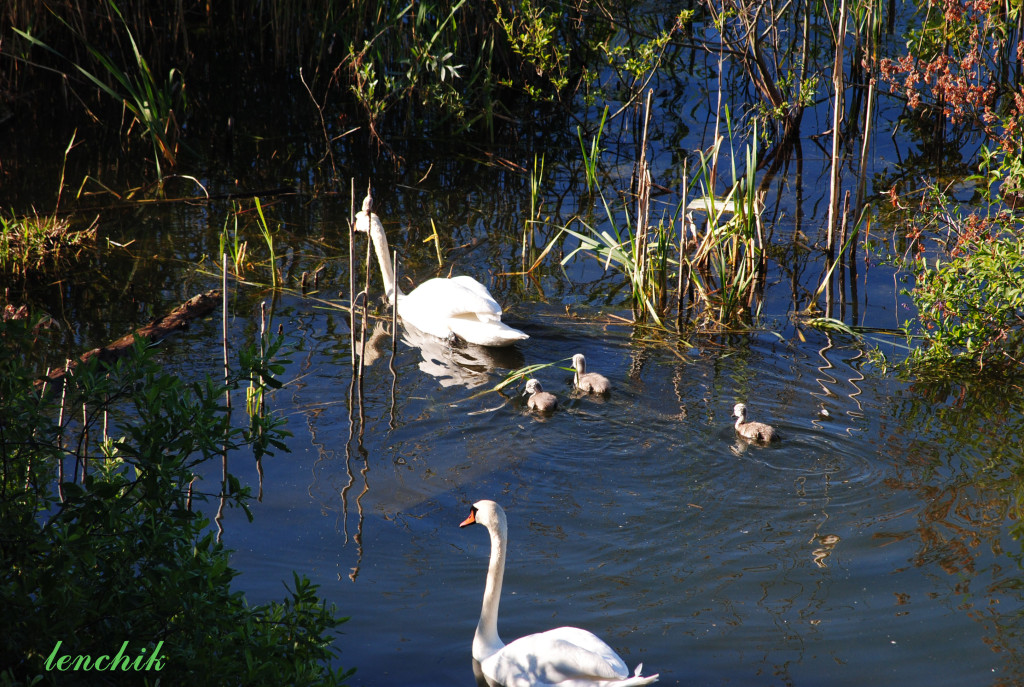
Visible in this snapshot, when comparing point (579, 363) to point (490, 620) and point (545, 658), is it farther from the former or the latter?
point (545, 658)

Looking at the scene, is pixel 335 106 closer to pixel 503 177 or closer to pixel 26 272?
pixel 503 177

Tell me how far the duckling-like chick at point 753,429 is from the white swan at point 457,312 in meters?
1.74

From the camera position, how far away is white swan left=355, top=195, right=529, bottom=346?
746cm

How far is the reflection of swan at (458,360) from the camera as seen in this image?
726 cm

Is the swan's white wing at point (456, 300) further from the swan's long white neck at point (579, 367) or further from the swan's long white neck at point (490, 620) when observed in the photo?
the swan's long white neck at point (490, 620)

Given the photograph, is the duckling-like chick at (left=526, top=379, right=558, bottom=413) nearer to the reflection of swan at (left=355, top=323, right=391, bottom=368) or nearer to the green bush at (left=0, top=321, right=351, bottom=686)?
the reflection of swan at (left=355, top=323, right=391, bottom=368)

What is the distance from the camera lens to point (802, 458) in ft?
19.8

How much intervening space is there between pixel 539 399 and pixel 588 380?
41 centimetres

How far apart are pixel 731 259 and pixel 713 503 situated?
290 cm

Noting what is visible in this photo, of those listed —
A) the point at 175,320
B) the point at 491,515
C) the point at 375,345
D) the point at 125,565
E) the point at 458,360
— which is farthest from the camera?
the point at 375,345

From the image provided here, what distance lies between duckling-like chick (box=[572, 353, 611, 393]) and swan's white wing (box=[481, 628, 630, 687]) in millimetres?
2633

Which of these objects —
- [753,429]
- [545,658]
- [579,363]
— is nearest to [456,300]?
[579,363]

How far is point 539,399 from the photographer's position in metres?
6.60

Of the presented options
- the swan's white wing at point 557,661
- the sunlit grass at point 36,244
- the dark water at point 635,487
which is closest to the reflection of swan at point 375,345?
the dark water at point 635,487
